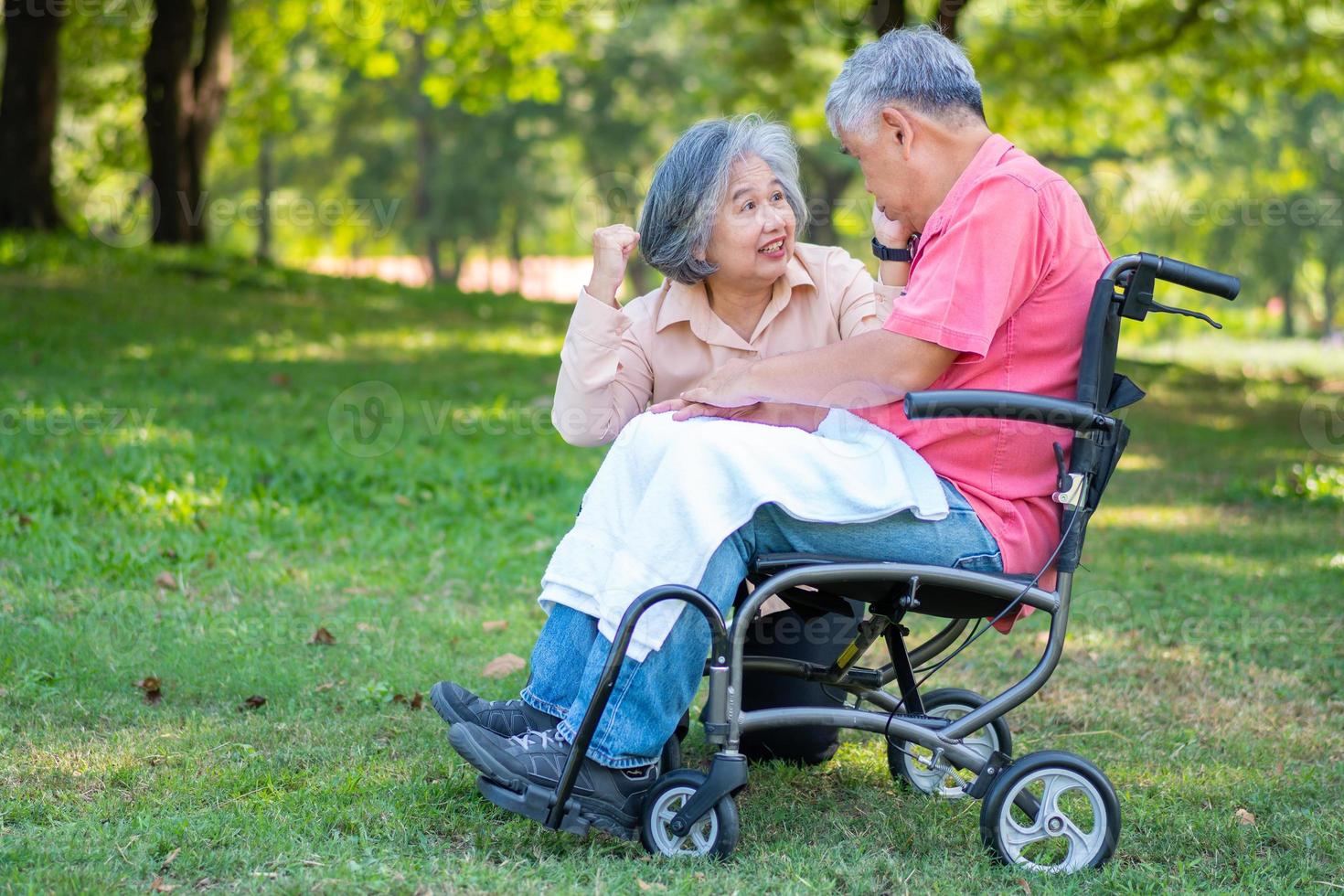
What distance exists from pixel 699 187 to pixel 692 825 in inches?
59.8

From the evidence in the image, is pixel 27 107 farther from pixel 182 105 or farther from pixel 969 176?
pixel 969 176

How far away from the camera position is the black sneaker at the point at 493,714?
10.3 ft

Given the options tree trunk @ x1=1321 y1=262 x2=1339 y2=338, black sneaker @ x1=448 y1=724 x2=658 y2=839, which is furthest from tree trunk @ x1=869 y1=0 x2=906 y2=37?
tree trunk @ x1=1321 y1=262 x2=1339 y2=338

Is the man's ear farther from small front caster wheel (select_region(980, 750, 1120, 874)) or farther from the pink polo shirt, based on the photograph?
small front caster wheel (select_region(980, 750, 1120, 874))

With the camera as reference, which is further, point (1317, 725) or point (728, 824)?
point (1317, 725)

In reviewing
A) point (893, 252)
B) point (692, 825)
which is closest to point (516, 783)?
point (692, 825)

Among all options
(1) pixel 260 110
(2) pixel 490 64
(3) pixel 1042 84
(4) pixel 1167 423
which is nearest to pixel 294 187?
(1) pixel 260 110

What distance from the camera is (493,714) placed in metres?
3.15

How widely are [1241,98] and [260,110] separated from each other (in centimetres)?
1500

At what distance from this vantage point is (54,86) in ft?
44.5

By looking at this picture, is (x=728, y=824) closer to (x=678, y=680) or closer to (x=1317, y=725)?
(x=678, y=680)

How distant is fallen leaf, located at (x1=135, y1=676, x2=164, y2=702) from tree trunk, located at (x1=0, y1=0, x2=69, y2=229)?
11.1 meters

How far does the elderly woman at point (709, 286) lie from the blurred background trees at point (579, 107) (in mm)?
1704

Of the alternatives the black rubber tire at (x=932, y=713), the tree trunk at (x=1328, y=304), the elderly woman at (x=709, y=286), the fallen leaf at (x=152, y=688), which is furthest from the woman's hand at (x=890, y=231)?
the tree trunk at (x=1328, y=304)
